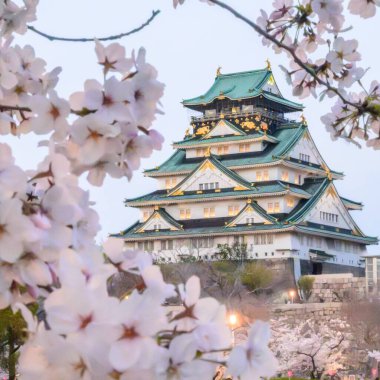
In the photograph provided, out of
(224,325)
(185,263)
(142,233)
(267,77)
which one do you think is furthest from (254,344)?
(267,77)

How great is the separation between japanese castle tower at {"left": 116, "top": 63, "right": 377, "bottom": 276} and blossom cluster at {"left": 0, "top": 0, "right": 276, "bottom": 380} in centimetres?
3129

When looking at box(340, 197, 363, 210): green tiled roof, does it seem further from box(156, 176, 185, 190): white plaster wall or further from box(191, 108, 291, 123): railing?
box(156, 176, 185, 190): white plaster wall

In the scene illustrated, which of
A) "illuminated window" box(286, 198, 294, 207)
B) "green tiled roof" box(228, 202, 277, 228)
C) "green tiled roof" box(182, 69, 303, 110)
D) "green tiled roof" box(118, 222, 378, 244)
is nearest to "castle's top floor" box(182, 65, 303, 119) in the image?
"green tiled roof" box(182, 69, 303, 110)

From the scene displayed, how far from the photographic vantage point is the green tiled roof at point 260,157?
113 feet

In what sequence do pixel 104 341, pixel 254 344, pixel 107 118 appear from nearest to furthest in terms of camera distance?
pixel 104 341 < pixel 254 344 < pixel 107 118

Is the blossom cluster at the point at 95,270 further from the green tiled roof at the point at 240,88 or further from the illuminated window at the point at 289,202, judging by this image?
the green tiled roof at the point at 240,88

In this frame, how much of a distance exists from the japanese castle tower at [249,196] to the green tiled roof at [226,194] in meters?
0.04

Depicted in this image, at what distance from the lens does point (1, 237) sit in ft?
3.12

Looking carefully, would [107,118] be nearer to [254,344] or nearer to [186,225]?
[254,344]

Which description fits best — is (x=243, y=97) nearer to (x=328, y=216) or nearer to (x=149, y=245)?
(x=328, y=216)

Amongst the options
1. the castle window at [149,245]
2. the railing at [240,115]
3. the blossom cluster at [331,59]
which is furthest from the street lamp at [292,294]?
the blossom cluster at [331,59]

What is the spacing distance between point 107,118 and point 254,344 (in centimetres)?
32

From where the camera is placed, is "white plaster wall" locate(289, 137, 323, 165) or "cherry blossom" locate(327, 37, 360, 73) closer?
"cherry blossom" locate(327, 37, 360, 73)

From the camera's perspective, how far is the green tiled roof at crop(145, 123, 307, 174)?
34.4m
